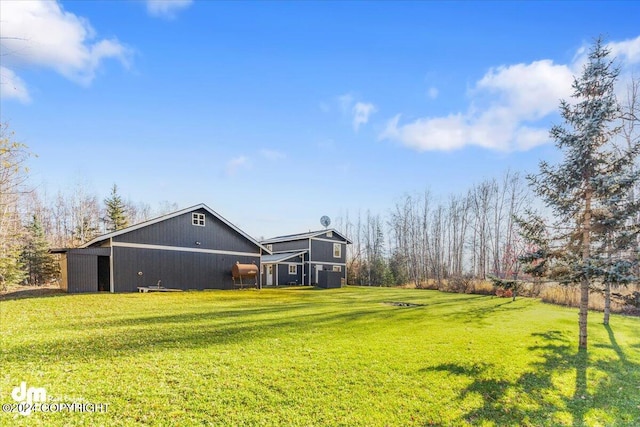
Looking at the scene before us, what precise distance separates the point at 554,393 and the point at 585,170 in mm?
5525

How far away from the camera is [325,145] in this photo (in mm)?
18047

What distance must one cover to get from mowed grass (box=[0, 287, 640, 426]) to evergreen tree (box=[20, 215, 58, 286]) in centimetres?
1956

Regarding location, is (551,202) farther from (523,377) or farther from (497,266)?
(497,266)

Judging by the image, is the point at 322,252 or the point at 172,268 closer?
the point at 172,268

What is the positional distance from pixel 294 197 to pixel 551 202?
748 inches

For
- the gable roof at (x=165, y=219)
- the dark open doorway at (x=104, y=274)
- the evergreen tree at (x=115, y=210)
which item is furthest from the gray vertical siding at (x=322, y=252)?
the evergreen tree at (x=115, y=210)

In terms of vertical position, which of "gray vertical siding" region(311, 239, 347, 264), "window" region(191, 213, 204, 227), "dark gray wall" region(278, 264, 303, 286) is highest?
"window" region(191, 213, 204, 227)

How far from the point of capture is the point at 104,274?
17.9 metres

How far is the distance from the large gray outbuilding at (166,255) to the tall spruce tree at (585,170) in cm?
1815

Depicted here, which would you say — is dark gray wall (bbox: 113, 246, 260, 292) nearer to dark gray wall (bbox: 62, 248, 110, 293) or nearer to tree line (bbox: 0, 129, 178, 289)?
dark gray wall (bbox: 62, 248, 110, 293)

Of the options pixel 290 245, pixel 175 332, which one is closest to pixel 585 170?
pixel 175 332

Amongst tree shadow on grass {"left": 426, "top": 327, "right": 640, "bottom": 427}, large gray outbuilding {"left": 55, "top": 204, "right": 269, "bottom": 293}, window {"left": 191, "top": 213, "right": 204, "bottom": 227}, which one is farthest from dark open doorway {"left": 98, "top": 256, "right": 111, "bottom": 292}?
tree shadow on grass {"left": 426, "top": 327, "right": 640, "bottom": 427}

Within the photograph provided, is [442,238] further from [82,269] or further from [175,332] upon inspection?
[175,332]

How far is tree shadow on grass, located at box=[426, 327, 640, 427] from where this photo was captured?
429cm
